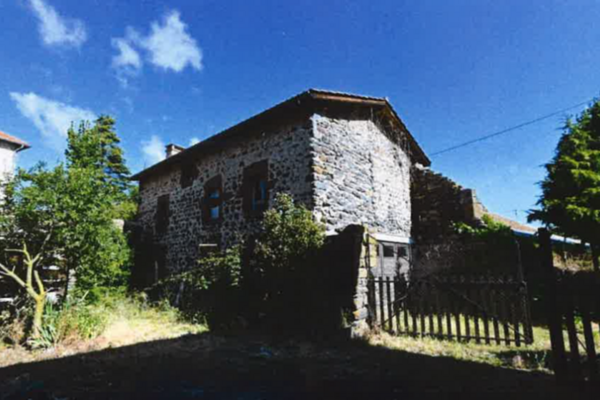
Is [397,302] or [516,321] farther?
[397,302]

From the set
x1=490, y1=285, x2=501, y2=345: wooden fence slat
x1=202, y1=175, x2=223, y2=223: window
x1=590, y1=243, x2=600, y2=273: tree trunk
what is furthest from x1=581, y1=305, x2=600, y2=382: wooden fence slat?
x1=202, y1=175, x2=223, y2=223: window

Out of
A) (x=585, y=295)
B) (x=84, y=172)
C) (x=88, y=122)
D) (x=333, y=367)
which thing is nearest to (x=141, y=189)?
(x=88, y=122)

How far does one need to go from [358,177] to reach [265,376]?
5.76m

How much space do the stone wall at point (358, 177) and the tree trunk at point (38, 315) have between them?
534 centimetres

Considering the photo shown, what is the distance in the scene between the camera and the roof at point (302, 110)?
7831 millimetres

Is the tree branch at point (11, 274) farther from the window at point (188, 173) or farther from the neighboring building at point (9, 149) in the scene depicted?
the neighboring building at point (9, 149)

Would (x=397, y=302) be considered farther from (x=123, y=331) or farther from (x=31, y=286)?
(x=31, y=286)

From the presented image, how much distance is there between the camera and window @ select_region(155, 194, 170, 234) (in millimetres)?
11992

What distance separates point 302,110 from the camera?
26.3 ft

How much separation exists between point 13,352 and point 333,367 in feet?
16.0

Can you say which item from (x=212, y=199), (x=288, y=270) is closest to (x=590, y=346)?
(x=288, y=270)

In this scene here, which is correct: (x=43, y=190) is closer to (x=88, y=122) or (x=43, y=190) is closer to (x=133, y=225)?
(x=88, y=122)

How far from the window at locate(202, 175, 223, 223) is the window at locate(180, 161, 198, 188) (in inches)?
38.9

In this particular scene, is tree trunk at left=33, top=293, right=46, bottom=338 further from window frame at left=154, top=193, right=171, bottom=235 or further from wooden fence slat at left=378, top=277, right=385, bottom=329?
window frame at left=154, top=193, right=171, bottom=235
